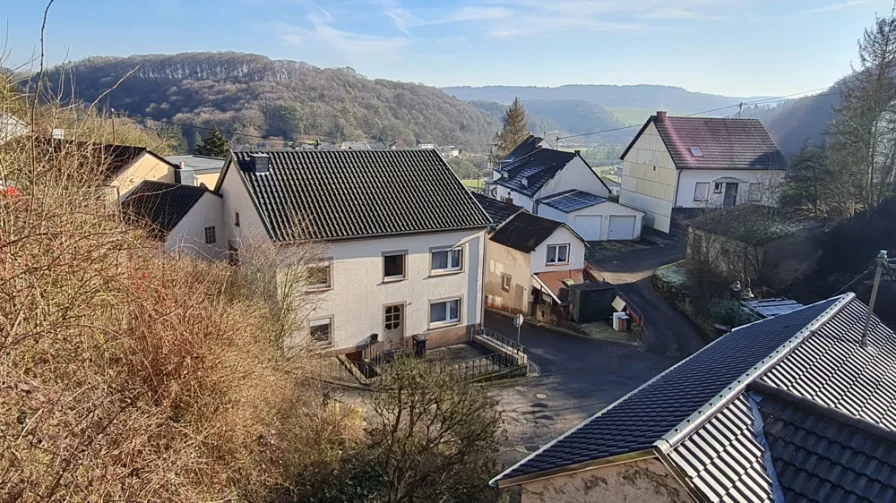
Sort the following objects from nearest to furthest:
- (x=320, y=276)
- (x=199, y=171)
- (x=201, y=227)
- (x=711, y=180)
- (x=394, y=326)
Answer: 1. (x=320, y=276)
2. (x=394, y=326)
3. (x=201, y=227)
4. (x=199, y=171)
5. (x=711, y=180)

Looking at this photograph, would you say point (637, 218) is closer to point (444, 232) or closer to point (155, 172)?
point (444, 232)

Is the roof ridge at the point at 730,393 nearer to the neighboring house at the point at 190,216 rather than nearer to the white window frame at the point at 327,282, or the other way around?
→ the white window frame at the point at 327,282

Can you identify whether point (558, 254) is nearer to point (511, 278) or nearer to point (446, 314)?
point (511, 278)

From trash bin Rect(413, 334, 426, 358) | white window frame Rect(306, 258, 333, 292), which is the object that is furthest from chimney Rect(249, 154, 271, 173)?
trash bin Rect(413, 334, 426, 358)

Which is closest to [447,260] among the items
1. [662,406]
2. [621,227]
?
[662,406]

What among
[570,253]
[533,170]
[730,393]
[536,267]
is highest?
[533,170]

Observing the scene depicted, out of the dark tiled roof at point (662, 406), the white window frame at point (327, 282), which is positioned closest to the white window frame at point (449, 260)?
the white window frame at point (327, 282)
